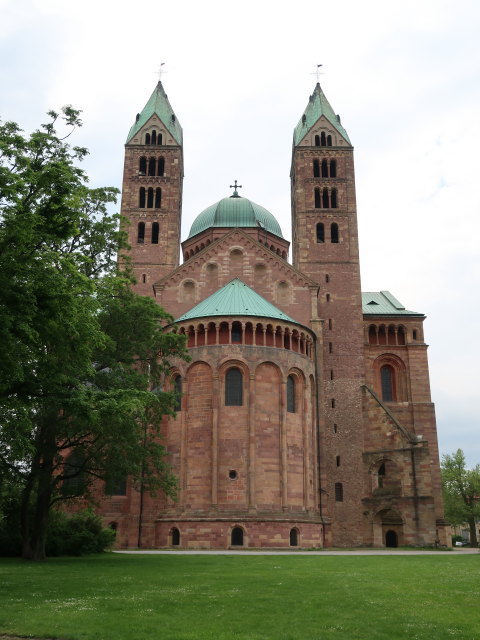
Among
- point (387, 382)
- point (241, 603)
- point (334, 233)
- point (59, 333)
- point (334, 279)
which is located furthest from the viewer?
point (387, 382)

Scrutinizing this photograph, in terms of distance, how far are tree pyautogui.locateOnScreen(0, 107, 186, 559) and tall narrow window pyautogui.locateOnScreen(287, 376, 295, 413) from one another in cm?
1325

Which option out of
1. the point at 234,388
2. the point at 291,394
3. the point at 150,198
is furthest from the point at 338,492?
the point at 150,198

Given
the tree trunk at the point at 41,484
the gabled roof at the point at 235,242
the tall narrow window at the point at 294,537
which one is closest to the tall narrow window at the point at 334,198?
the gabled roof at the point at 235,242

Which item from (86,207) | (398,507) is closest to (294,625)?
(86,207)

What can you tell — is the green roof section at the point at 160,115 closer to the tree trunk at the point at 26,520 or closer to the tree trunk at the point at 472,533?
the tree trunk at the point at 26,520

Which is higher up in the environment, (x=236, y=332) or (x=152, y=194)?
(x=152, y=194)

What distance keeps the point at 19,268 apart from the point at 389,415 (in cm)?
3649

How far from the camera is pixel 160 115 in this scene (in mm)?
61562

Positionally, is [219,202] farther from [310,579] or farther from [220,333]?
[310,579]

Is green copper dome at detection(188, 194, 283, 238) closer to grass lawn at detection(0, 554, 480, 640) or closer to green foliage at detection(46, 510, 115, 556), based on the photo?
green foliage at detection(46, 510, 115, 556)

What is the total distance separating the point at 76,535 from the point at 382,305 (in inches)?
1457

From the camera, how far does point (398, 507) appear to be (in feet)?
145

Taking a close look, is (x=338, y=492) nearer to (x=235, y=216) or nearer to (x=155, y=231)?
(x=155, y=231)

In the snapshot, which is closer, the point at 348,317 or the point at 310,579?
the point at 310,579
